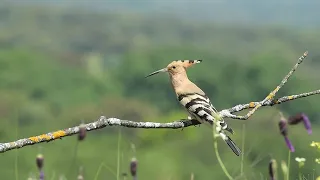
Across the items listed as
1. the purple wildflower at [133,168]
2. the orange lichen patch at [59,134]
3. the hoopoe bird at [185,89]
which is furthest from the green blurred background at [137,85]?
the hoopoe bird at [185,89]

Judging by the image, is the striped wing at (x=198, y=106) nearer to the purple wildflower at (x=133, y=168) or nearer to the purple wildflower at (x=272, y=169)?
the purple wildflower at (x=133, y=168)

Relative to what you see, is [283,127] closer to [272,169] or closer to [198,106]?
[272,169]

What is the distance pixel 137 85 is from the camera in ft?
289

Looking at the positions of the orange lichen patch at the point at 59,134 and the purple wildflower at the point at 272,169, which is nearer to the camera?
the purple wildflower at the point at 272,169

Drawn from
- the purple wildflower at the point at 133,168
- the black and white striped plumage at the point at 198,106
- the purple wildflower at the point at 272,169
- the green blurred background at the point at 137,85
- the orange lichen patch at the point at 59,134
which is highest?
the green blurred background at the point at 137,85

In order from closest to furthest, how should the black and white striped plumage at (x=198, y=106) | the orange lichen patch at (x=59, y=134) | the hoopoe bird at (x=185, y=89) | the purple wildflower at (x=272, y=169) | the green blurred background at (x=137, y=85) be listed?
the purple wildflower at (x=272, y=169)
the orange lichen patch at (x=59, y=134)
the black and white striped plumage at (x=198, y=106)
the hoopoe bird at (x=185, y=89)
the green blurred background at (x=137, y=85)

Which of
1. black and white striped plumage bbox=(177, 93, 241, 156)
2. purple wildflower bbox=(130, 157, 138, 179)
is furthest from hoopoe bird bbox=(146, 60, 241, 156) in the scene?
purple wildflower bbox=(130, 157, 138, 179)

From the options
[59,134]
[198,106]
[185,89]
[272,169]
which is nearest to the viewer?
[272,169]

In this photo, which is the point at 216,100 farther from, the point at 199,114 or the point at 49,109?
the point at 199,114

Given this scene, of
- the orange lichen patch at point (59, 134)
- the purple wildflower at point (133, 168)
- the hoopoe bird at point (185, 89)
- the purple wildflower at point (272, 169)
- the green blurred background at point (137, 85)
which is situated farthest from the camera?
the green blurred background at point (137, 85)

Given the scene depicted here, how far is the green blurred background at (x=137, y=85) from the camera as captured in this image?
37.1 feet

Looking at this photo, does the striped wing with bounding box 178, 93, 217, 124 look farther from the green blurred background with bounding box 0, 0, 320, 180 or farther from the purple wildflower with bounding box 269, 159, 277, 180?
the purple wildflower with bounding box 269, 159, 277, 180

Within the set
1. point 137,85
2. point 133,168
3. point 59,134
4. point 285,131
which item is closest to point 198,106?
point 59,134

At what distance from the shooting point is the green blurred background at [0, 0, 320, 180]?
1130 centimetres
